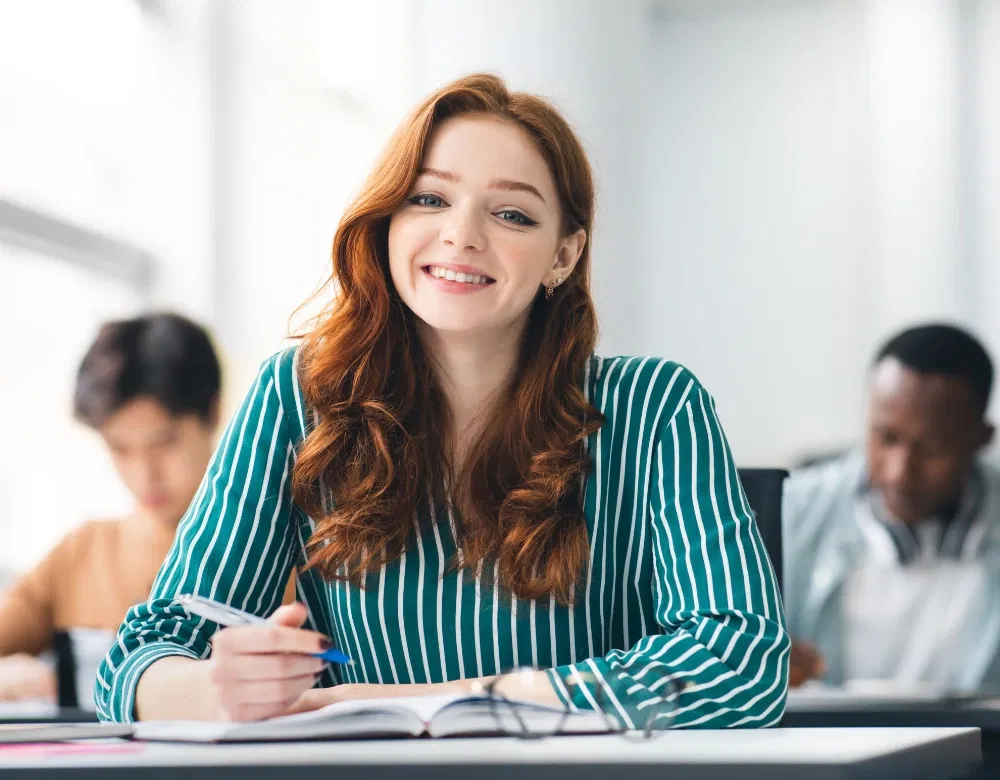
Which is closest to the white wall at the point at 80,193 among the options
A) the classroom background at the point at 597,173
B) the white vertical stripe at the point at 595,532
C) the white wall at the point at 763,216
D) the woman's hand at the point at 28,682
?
the classroom background at the point at 597,173

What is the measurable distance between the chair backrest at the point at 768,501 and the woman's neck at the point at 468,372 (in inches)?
13.7

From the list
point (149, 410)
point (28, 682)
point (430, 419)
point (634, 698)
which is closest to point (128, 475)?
point (149, 410)

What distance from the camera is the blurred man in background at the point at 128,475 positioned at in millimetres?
2604

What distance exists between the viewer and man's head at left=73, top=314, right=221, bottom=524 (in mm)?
2613

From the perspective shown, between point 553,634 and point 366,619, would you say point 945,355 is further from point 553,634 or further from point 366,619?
point 366,619

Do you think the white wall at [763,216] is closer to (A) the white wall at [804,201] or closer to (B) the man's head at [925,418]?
(A) the white wall at [804,201]

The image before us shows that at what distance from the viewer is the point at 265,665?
3.35 ft

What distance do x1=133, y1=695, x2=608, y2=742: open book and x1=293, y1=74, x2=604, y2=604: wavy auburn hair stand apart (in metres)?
0.47

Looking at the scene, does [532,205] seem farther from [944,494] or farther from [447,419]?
[944,494]

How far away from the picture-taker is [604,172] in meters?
4.17

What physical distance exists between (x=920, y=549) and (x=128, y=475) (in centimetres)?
195

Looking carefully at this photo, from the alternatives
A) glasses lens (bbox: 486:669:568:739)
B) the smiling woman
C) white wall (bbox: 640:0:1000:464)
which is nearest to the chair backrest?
the smiling woman

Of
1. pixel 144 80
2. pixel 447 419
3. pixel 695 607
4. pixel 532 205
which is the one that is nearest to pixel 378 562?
pixel 447 419

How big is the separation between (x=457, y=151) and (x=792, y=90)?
4.48m
